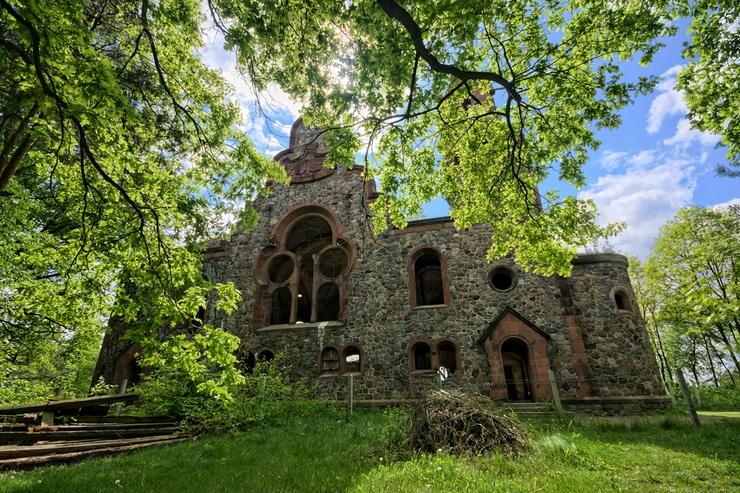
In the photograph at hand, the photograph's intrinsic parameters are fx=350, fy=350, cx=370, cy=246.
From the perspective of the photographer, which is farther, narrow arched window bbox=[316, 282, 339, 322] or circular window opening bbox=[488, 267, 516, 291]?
narrow arched window bbox=[316, 282, 339, 322]

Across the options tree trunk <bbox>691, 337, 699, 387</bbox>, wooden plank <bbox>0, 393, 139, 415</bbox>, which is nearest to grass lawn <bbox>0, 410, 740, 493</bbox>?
wooden plank <bbox>0, 393, 139, 415</bbox>

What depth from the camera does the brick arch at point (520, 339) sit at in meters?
11.7

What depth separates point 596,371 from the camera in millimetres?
11859

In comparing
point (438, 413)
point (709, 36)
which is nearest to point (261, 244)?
point (438, 413)

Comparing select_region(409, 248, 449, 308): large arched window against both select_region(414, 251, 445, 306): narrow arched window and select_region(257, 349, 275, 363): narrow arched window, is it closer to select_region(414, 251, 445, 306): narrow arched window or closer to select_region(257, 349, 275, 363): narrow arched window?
select_region(414, 251, 445, 306): narrow arched window

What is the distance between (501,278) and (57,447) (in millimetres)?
13420

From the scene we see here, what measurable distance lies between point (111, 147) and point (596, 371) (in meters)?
14.6

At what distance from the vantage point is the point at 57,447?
5902mm

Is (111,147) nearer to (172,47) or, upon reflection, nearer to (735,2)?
(172,47)

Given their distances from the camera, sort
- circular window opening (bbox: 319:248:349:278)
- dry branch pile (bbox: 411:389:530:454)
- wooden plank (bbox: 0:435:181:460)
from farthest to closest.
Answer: circular window opening (bbox: 319:248:349:278)
dry branch pile (bbox: 411:389:530:454)
wooden plank (bbox: 0:435:181:460)

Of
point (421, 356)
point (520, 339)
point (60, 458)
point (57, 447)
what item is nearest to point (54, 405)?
point (57, 447)

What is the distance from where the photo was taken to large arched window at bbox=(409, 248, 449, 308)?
14.7 m

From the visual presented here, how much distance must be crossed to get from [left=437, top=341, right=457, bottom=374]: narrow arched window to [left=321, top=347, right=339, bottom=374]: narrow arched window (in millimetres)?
4110

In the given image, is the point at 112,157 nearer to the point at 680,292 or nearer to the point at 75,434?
the point at 75,434
